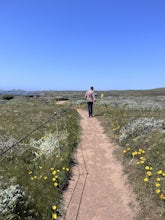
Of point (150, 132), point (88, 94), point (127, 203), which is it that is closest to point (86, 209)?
point (127, 203)

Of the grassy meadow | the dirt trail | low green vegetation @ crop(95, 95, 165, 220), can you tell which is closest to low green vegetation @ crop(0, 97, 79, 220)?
the grassy meadow

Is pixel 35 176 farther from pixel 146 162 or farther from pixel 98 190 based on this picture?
pixel 146 162

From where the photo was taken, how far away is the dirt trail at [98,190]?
682cm

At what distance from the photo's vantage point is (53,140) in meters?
12.4

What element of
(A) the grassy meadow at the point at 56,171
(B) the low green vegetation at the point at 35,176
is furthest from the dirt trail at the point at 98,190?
(B) the low green vegetation at the point at 35,176

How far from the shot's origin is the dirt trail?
22.4 feet

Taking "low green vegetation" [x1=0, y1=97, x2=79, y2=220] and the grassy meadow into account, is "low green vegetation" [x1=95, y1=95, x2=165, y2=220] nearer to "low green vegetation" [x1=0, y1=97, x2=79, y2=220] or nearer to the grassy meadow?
the grassy meadow

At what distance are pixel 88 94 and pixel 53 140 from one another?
10.7m

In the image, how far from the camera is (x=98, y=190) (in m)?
8.09

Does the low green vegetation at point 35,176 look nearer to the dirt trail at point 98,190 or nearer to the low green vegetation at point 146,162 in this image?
the dirt trail at point 98,190

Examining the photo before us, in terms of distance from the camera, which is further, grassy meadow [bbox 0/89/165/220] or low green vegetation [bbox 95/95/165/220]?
low green vegetation [bbox 95/95/165/220]

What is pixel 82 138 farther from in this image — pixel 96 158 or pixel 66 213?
pixel 66 213

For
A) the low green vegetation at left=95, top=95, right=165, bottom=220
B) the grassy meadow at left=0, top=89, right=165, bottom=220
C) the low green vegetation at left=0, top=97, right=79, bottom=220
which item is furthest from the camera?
the low green vegetation at left=95, top=95, right=165, bottom=220

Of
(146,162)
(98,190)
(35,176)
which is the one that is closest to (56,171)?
(35,176)
